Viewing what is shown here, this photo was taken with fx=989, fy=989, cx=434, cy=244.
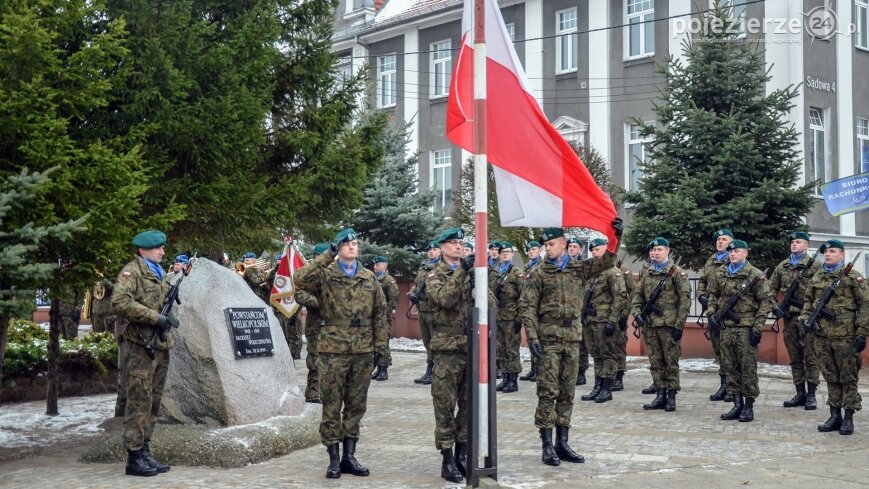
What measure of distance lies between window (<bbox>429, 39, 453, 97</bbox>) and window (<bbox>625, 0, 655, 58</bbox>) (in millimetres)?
6146

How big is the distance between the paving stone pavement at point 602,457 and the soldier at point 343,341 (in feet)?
1.25

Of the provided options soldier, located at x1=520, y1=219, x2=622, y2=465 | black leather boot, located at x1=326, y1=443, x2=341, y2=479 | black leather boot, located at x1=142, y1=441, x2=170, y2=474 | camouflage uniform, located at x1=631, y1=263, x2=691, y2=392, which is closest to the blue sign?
camouflage uniform, located at x1=631, y1=263, x2=691, y2=392

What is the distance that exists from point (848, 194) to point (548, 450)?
6.34m

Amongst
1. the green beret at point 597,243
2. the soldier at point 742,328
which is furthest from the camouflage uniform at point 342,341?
the green beret at point 597,243

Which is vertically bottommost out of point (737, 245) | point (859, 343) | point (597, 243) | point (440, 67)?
point (859, 343)

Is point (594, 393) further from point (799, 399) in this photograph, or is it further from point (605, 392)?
point (799, 399)

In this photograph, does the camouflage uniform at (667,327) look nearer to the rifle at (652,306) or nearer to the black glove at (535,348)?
the rifle at (652,306)

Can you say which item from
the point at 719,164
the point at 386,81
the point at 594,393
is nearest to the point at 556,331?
the point at 594,393

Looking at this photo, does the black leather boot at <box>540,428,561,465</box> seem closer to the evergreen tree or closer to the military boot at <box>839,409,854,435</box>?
the military boot at <box>839,409,854,435</box>

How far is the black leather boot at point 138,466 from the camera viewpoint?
320 inches

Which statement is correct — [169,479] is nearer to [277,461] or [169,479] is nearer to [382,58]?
[277,461]

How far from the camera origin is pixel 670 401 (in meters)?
12.1

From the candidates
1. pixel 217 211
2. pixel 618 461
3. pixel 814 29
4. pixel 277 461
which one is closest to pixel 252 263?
pixel 217 211

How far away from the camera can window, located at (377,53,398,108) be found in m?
31.8
